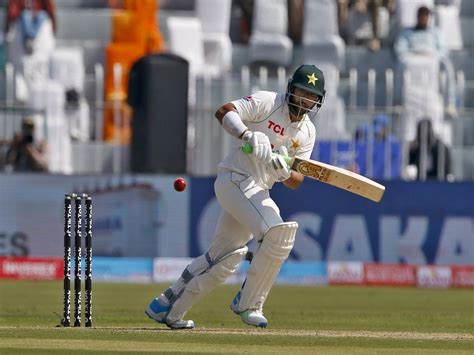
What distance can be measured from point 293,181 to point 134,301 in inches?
172

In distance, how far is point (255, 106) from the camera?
1000 centimetres

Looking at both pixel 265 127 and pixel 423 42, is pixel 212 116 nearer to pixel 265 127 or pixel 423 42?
pixel 423 42

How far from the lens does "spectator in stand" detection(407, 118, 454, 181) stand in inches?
716

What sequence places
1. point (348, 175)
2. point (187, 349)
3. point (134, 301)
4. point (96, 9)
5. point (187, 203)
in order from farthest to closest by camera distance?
point (96, 9), point (187, 203), point (134, 301), point (348, 175), point (187, 349)

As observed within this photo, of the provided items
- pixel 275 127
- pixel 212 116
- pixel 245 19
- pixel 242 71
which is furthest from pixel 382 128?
pixel 275 127

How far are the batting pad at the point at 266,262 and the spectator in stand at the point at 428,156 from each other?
27.1ft

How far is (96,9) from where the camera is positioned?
71.1 feet

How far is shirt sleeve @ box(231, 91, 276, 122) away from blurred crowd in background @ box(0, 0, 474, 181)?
7.85m

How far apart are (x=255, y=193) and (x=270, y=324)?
1.58m

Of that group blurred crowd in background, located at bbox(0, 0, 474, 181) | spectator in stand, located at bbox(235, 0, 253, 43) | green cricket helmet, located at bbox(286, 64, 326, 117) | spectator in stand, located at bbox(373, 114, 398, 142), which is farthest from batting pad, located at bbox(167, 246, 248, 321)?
spectator in stand, located at bbox(235, 0, 253, 43)

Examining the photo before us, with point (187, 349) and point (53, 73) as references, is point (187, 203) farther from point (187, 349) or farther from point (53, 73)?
point (187, 349)

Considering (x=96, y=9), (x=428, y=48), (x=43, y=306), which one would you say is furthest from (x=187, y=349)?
(x=96, y=9)

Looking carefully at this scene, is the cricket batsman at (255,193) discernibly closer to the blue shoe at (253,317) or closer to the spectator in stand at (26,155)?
the blue shoe at (253,317)

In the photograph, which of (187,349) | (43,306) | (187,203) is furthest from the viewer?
(187,203)
